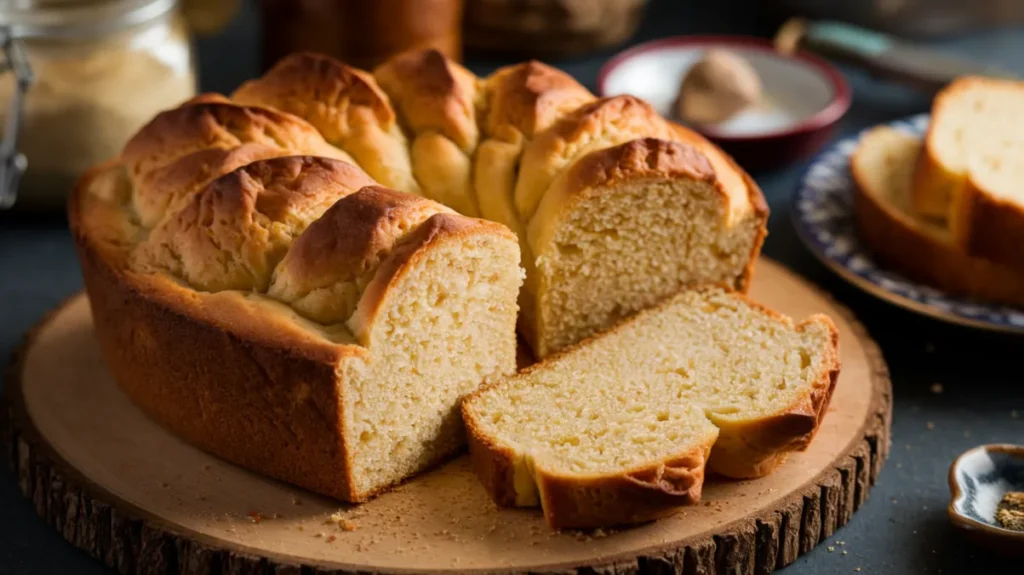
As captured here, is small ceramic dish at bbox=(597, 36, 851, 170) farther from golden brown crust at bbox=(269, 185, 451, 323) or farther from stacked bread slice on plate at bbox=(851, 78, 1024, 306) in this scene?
golden brown crust at bbox=(269, 185, 451, 323)

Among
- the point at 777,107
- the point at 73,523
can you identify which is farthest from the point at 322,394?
the point at 777,107

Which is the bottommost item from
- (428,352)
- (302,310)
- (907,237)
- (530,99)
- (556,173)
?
(907,237)

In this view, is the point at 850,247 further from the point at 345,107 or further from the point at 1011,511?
the point at 345,107

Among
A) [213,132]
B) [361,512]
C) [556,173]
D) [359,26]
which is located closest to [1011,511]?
[556,173]

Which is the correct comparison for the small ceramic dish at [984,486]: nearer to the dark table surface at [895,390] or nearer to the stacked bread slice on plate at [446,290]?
the dark table surface at [895,390]

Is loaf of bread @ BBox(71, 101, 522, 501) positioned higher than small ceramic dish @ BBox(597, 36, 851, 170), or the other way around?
loaf of bread @ BBox(71, 101, 522, 501)

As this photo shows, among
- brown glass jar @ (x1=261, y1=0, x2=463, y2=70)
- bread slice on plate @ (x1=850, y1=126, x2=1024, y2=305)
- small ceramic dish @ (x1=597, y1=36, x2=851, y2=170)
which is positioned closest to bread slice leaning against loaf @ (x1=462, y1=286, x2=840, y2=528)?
bread slice on plate @ (x1=850, y1=126, x2=1024, y2=305)

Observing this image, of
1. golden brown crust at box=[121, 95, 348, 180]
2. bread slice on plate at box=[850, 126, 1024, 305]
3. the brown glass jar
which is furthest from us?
the brown glass jar
